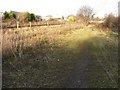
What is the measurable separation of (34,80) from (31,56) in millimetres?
3902

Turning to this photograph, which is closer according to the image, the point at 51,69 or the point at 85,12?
the point at 51,69

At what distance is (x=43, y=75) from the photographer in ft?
30.1

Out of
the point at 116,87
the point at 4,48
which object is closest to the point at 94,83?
the point at 116,87

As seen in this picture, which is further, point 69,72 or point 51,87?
point 69,72

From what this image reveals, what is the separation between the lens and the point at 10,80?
862cm

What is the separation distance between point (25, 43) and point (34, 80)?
257 inches

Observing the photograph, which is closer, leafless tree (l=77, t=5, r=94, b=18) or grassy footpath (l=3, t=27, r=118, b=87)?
grassy footpath (l=3, t=27, r=118, b=87)

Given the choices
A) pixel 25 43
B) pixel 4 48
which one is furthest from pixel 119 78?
pixel 25 43

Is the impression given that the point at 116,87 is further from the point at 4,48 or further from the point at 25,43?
the point at 25,43

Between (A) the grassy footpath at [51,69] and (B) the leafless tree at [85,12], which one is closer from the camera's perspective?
(A) the grassy footpath at [51,69]

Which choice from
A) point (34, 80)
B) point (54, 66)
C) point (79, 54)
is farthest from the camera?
point (79, 54)

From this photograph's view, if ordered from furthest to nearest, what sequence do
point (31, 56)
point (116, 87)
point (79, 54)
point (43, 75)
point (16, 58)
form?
point (79, 54), point (31, 56), point (16, 58), point (43, 75), point (116, 87)

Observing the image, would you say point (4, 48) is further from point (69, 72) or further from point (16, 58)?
point (69, 72)

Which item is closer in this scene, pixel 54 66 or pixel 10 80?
pixel 10 80
